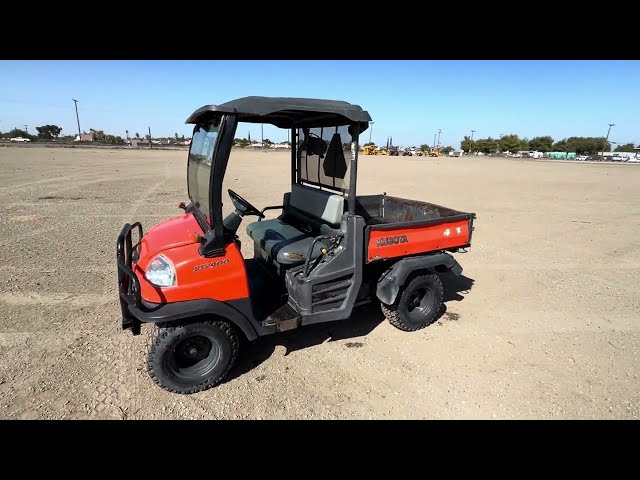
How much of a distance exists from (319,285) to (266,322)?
56 centimetres

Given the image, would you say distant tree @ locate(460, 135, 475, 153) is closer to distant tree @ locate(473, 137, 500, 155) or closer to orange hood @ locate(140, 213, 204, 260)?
distant tree @ locate(473, 137, 500, 155)

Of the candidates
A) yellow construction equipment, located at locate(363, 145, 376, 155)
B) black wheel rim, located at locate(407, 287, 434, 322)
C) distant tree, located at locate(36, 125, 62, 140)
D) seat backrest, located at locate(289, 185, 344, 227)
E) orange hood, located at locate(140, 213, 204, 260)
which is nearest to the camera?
orange hood, located at locate(140, 213, 204, 260)

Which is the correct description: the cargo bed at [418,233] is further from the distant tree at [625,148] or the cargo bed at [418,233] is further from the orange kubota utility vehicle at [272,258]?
the distant tree at [625,148]

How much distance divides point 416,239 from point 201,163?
2.21 meters

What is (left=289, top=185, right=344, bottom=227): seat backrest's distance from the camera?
3496 mm

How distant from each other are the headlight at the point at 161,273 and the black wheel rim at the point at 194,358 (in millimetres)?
490

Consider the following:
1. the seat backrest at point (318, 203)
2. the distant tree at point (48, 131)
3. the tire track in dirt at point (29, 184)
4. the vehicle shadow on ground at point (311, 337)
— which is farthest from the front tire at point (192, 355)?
the distant tree at point (48, 131)

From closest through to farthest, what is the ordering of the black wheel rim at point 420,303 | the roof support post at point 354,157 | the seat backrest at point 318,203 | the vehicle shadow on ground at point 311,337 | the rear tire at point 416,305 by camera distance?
the roof support post at point 354,157, the vehicle shadow on ground at point 311,337, the seat backrest at point 318,203, the rear tire at point 416,305, the black wheel rim at point 420,303

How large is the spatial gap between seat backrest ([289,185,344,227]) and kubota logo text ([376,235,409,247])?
0.44 metres

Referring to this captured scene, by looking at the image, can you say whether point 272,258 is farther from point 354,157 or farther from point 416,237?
point 416,237

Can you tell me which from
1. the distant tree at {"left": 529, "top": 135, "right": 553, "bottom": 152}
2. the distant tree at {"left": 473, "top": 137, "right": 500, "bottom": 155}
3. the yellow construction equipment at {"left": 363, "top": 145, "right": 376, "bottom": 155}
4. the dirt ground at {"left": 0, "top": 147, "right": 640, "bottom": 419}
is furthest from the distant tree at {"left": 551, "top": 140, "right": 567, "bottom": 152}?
the dirt ground at {"left": 0, "top": 147, "right": 640, "bottom": 419}

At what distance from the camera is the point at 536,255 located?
257 inches

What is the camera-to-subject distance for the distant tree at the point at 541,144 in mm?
88375
